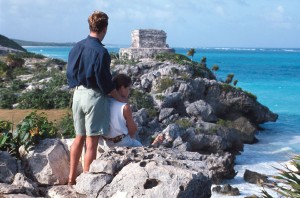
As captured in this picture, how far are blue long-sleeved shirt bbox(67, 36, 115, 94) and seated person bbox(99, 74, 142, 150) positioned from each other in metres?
0.26

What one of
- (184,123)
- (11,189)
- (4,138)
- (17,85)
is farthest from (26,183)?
(17,85)

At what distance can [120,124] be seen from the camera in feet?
15.8

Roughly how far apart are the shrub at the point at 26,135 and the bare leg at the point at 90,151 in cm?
79

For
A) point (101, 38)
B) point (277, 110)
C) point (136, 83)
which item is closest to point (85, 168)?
point (101, 38)

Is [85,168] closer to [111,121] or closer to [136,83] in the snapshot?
[111,121]

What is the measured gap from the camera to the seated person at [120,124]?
4.80m

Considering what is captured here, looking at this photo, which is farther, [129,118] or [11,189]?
[129,118]

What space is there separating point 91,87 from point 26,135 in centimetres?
110

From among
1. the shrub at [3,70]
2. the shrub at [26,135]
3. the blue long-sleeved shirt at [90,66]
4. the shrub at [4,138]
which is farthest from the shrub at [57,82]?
the blue long-sleeved shirt at [90,66]

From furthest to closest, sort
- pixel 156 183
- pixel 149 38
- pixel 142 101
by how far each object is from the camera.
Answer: pixel 149 38 < pixel 142 101 < pixel 156 183

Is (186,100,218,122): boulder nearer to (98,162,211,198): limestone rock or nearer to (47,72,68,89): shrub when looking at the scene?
(47,72,68,89): shrub

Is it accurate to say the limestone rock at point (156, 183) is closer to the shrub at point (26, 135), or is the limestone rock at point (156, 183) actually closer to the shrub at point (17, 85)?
the shrub at point (26, 135)

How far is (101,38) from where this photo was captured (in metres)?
4.63

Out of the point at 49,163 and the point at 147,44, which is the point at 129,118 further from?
the point at 147,44
